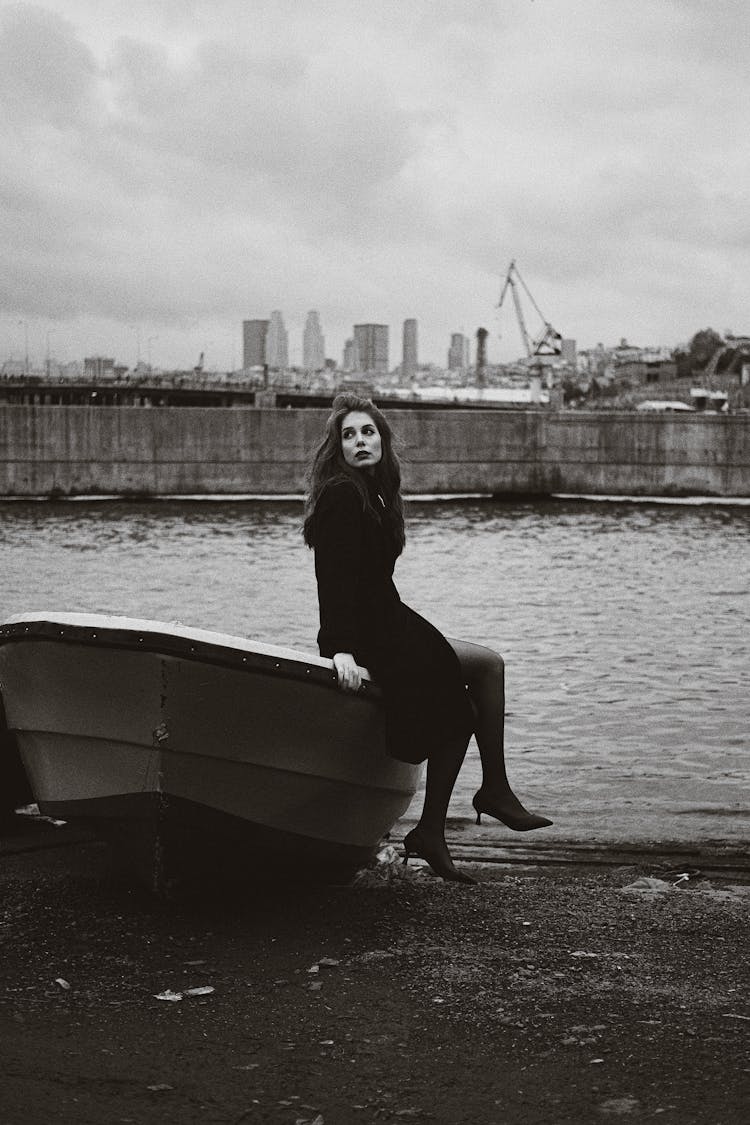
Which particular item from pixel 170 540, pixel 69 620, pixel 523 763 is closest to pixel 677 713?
pixel 523 763

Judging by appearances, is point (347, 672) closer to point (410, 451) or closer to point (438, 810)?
point (438, 810)

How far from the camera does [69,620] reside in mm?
5109

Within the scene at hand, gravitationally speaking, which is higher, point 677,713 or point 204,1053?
point 204,1053

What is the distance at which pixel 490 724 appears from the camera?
5691mm

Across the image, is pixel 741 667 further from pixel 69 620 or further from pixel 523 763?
pixel 69 620

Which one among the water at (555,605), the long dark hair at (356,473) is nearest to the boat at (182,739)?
the long dark hair at (356,473)

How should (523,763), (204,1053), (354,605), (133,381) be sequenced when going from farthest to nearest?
(133,381) → (523,763) → (354,605) → (204,1053)

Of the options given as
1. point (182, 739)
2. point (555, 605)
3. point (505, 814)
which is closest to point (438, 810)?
point (505, 814)

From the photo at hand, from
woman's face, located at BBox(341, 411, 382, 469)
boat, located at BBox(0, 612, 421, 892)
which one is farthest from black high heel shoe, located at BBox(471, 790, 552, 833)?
woman's face, located at BBox(341, 411, 382, 469)

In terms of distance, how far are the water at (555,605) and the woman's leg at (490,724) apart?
4.41 feet

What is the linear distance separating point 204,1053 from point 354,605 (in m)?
1.93

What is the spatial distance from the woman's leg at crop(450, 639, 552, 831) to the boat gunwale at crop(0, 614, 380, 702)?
0.68 meters

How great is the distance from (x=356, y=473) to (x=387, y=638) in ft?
2.23

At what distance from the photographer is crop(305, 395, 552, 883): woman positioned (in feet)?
17.8
